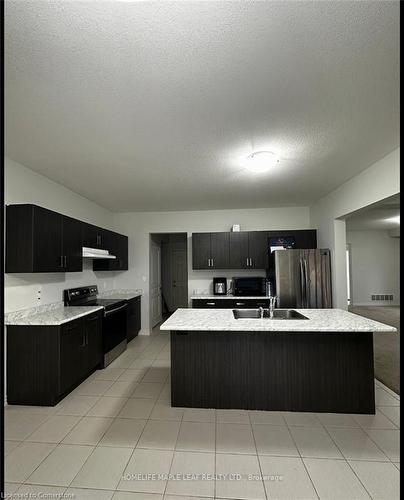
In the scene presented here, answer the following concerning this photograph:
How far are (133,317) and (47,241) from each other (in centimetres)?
262

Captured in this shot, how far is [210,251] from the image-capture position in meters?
5.36

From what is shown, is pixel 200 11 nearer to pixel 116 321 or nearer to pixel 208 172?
pixel 208 172

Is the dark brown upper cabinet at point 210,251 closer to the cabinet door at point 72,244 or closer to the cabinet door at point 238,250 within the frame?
the cabinet door at point 238,250

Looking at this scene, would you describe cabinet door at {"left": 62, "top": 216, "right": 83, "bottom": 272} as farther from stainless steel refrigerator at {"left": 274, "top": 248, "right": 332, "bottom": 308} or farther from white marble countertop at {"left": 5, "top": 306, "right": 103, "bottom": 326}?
stainless steel refrigerator at {"left": 274, "top": 248, "right": 332, "bottom": 308}

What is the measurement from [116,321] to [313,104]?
3.87m

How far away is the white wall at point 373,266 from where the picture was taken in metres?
8.79

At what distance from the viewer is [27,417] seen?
260cm

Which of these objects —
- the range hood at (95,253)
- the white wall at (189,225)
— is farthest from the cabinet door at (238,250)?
the range hood at (95,253)

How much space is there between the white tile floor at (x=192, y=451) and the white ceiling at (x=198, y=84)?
2598 mm

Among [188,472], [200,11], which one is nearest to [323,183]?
[200,11]

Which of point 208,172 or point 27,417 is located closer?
point 27,417

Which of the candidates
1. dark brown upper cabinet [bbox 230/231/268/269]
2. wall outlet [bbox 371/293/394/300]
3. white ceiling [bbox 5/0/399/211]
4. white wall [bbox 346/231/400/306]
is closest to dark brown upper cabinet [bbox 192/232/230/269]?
dark brown upper cabinet [bbox 230/231/268/269]

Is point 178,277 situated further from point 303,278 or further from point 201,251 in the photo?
point 303,278

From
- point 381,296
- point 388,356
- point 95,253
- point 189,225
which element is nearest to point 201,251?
point 189,225
